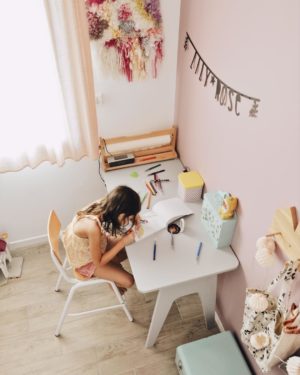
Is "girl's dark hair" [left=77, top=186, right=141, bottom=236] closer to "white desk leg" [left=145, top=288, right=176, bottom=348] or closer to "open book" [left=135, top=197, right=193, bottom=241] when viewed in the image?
"open book" [left=135, top=197, right=193, bottom=241]

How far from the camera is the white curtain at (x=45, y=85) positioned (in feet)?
5.32

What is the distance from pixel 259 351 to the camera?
4.39 feet

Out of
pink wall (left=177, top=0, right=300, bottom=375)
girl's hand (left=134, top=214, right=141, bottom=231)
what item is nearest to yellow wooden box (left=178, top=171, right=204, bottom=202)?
pink wall (left=177, top=0, right=300, bottom=375)

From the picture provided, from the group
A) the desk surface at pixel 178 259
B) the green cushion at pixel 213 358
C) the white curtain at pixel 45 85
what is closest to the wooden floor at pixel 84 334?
the green cushion at pixel 213 358

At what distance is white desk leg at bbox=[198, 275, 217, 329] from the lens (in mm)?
1808

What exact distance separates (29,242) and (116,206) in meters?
1.30

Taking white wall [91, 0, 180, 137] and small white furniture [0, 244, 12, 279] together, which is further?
small white furniture [0, 244, 12, 279]

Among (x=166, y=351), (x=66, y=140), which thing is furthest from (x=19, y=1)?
(x=166, y=351)

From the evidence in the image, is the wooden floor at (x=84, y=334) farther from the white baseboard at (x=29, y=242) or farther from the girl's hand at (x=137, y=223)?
the girl's hand at (x=137, y=223)

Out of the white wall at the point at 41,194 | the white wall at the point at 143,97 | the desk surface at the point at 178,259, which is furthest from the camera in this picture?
the white wall at the point at 41,194

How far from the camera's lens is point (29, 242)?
2.63 m

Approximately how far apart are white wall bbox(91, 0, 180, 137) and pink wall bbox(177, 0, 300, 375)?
71 millimetres

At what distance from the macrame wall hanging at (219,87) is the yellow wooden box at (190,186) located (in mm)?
538

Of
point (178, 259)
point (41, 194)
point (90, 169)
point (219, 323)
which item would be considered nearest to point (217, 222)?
point (178, 259)
